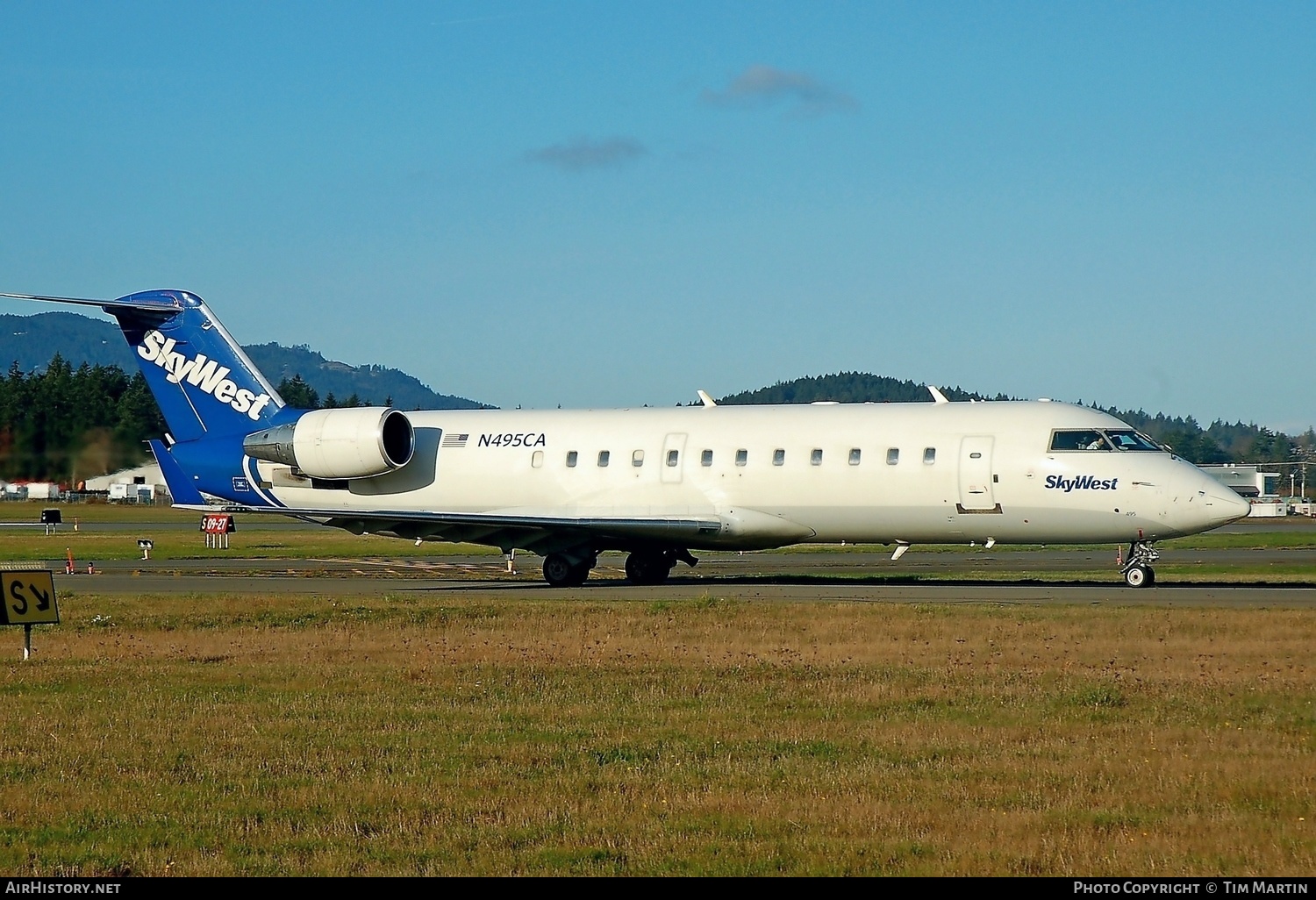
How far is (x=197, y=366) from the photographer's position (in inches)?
1369

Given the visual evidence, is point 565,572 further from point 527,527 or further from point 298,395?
point 298,395

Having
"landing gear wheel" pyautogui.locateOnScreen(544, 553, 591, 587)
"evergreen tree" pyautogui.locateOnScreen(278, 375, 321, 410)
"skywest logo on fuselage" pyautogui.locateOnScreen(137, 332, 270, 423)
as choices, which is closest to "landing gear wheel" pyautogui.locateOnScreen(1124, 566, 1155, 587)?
"landing gear wheel" pyautogui.locateOnScreen(544, 553, 591, 587)

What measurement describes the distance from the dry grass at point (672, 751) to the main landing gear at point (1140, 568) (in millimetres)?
7518

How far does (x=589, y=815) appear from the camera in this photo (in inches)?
358

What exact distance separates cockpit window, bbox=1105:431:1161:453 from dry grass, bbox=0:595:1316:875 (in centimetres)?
846

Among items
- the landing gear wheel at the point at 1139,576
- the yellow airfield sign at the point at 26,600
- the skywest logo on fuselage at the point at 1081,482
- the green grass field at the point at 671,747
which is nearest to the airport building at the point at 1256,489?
the landing gear wheel at the point at 1139,576

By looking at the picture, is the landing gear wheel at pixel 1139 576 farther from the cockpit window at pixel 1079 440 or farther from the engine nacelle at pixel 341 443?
the engine nacelle at pixel 341 443

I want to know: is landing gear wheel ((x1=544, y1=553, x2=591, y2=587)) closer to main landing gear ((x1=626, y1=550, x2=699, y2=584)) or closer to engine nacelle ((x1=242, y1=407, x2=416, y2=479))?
main landing gear ((x1=626, y1=550, x2=699, y2=584))

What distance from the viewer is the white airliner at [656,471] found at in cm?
2798

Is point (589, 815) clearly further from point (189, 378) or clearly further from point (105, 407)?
point (105, 407)

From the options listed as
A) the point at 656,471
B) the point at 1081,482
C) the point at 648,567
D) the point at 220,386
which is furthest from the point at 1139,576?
the point at 220,386
